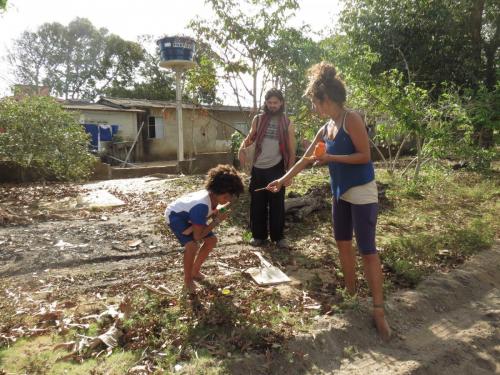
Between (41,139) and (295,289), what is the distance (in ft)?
27.2

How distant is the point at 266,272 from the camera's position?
415 cm

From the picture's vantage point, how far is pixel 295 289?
3.86 m

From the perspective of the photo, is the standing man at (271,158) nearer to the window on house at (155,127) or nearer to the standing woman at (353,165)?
the standing woman at (353,165)

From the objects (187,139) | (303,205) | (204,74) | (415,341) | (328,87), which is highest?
(204,74)

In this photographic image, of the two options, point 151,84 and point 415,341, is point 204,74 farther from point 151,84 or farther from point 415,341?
point 151,84

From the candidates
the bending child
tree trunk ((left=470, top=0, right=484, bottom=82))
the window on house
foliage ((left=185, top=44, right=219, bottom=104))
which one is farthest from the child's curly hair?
the window on house

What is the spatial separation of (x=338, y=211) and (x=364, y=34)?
10.6m

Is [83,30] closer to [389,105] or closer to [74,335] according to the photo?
[389,105]

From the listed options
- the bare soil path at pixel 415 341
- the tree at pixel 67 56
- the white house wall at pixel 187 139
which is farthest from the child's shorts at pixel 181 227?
the tree at pixel 67 56

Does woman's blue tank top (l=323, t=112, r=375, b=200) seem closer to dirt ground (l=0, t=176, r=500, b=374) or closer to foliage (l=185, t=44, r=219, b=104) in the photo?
dirt ground (l=0, t=176, r=500, b=374)

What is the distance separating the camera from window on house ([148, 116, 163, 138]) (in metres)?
21.6

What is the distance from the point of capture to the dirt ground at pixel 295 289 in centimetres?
293

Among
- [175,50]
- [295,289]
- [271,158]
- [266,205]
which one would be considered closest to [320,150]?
[295,289]

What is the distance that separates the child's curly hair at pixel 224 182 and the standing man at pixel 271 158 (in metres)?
1.27
